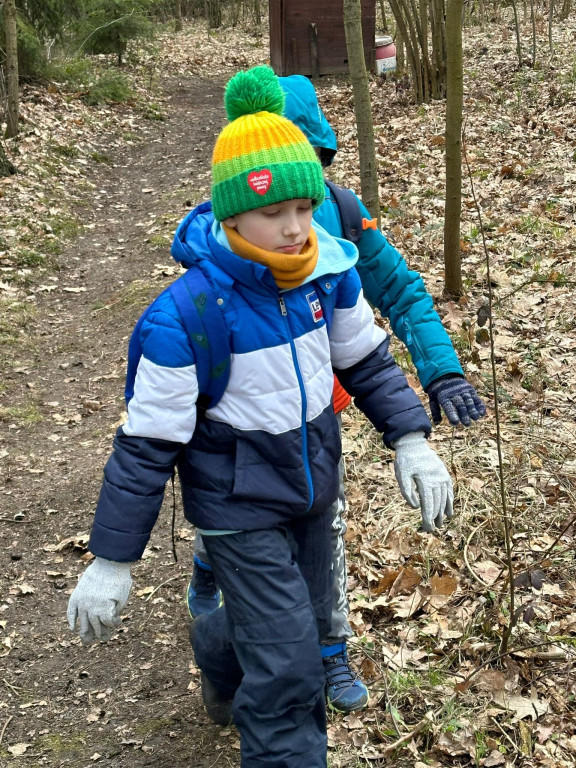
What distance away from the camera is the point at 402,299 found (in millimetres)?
3053

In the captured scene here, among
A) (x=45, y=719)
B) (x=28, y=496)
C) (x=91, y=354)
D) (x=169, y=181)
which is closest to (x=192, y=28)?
(x=169, y=181)

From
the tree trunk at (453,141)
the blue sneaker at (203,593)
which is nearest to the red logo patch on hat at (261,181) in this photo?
the blue sneaker at (203,593)

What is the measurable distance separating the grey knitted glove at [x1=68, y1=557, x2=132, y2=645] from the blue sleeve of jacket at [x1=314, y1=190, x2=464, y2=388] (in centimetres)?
124

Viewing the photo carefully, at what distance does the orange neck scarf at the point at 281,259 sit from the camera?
7.68 feet

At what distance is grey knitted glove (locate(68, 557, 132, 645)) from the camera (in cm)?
237

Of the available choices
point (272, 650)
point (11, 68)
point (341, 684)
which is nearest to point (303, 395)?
point (272, 650)

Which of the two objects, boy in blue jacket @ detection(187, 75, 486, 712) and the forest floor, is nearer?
boy in blue jacket @ detection(187, 75, 486, 712)

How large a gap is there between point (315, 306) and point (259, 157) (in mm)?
→ 478

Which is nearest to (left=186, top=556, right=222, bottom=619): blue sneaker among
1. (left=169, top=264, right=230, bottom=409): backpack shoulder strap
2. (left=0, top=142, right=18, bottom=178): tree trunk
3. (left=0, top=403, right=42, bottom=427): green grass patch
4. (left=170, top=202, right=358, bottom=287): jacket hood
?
(left=169, top=264, right=230, bottom=409): backpack shoulder strap

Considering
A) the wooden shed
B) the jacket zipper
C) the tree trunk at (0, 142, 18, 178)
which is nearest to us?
the jacket zipper

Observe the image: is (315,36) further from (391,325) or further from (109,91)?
(391,325)

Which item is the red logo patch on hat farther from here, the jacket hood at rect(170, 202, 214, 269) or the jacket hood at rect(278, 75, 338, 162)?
the jacket hood at rect(278, 75, 338, 162)

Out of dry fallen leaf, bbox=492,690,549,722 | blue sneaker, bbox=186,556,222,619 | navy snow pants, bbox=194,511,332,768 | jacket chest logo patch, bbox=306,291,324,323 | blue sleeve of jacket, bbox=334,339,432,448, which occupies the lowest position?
dry fallen leaf, bbox=492,690,549,722

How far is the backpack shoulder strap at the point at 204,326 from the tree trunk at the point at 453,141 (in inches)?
164
